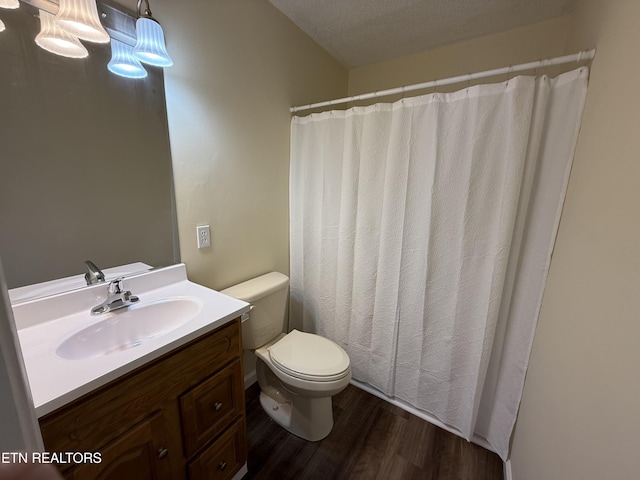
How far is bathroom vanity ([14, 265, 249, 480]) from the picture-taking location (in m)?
0.67

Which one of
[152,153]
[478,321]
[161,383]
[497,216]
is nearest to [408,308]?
[478,321]

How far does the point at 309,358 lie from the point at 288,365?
12 centimetres

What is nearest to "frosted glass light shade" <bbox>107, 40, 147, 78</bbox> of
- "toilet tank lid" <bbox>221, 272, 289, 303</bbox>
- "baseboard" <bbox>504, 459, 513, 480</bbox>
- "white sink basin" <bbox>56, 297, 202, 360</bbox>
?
"white sink basin" <bbox>56, 297, 202, 360</bbox>

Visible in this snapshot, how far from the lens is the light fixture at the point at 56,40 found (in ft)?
2.82

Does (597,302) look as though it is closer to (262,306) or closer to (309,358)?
(309,358)

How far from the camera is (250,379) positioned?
5.89 ft

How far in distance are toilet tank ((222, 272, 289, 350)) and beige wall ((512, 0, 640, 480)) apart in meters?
1.25

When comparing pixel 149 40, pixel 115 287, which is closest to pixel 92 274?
pixel 115 287

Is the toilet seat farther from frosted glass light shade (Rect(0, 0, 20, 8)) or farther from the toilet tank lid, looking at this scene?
frosted glass light shade (Rect(0, 0, 20, 8))

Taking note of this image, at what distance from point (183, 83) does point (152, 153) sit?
0.35 metres

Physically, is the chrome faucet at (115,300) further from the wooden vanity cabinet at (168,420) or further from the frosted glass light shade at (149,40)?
the frosted glass light shade at (149,40)

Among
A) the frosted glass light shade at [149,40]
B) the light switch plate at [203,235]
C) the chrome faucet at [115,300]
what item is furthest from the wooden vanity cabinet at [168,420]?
the frosted glass light shade at [149,40]

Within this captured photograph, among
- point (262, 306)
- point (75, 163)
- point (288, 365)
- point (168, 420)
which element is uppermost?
point (75, 163)

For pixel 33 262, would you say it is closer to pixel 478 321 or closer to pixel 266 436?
pixel 266 436
